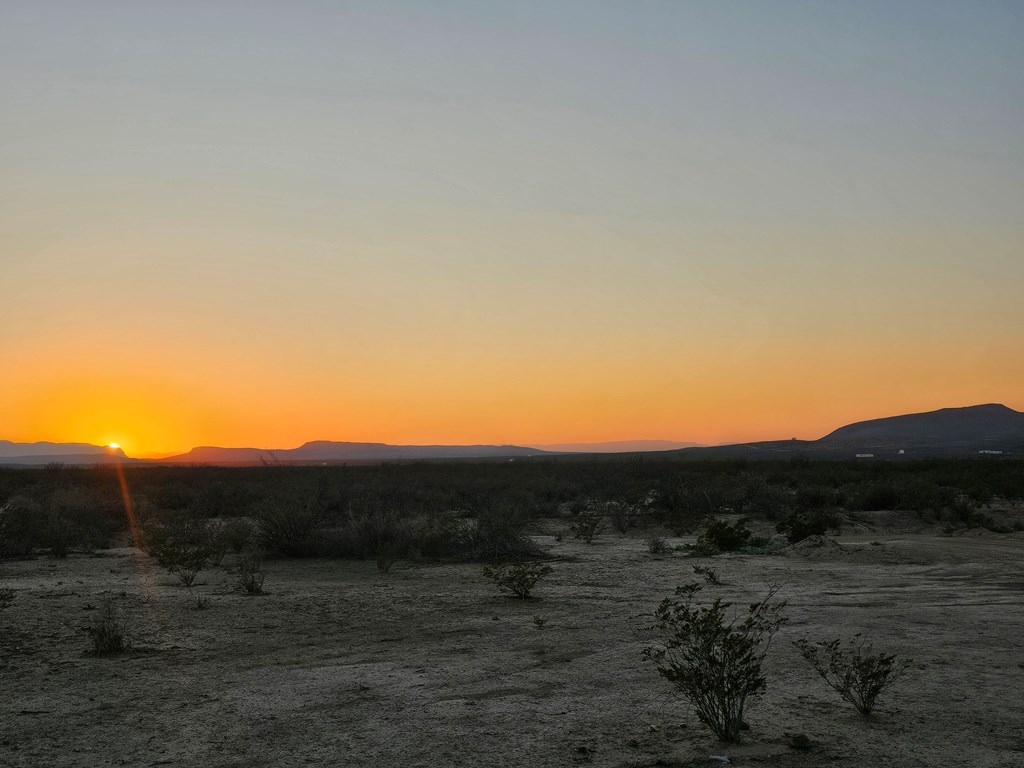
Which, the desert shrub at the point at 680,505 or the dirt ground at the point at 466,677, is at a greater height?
the desert shrub at the point at 680,505

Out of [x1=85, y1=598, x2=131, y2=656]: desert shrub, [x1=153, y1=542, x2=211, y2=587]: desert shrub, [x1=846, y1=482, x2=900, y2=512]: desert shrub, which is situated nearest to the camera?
[x1=85, y1=598, x2=131, y2=656]: desert shrub

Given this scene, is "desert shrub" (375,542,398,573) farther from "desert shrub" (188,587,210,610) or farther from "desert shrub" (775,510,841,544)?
"desert shrub" (775,510,841,544)

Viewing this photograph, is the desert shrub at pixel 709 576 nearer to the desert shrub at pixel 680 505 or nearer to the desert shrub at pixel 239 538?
the desert shrub at pixel 239 538

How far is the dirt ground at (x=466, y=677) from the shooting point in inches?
245

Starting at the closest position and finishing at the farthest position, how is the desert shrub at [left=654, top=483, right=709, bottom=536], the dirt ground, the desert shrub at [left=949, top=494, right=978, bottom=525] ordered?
→ the dirt ground → the desert shrub at [left=949, top=494, right=978, bottom=525] → the desert shrub at [left=654, top=483, right=709, bottom=536]

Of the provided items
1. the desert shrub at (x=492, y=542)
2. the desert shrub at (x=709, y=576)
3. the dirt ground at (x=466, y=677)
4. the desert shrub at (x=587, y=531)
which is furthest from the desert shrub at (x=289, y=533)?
the desert shrub at (x=709, y=576)

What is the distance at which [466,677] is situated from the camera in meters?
8.23

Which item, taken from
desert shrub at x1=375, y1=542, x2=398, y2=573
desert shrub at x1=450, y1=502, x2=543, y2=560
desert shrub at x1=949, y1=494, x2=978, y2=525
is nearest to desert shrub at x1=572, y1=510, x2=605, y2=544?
desert shrub at x1=450, y1=502, x2=543, y2=560

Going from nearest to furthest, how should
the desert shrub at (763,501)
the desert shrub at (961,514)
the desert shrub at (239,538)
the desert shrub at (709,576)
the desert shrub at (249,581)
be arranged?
1. the desert shrub at (249,581)
2. the desert shrub at (709,576)
3. the desert shrub at (239,538)
4. the desert shrub at (961,514)
5. the desert shrub at (763,501)

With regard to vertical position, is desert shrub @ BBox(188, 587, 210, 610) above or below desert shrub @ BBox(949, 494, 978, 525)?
below

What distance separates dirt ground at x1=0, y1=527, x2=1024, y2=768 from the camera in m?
6.23

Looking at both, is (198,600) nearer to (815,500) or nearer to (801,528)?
Result: (801,528)

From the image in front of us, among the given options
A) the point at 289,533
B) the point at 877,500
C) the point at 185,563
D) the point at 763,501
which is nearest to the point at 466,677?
the point at 185,563

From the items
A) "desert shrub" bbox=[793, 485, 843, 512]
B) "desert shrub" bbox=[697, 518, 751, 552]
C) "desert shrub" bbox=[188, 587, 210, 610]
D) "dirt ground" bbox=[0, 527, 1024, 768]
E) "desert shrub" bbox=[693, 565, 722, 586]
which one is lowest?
"dirt ground" bbox=[0, 527, 1024, 768]
